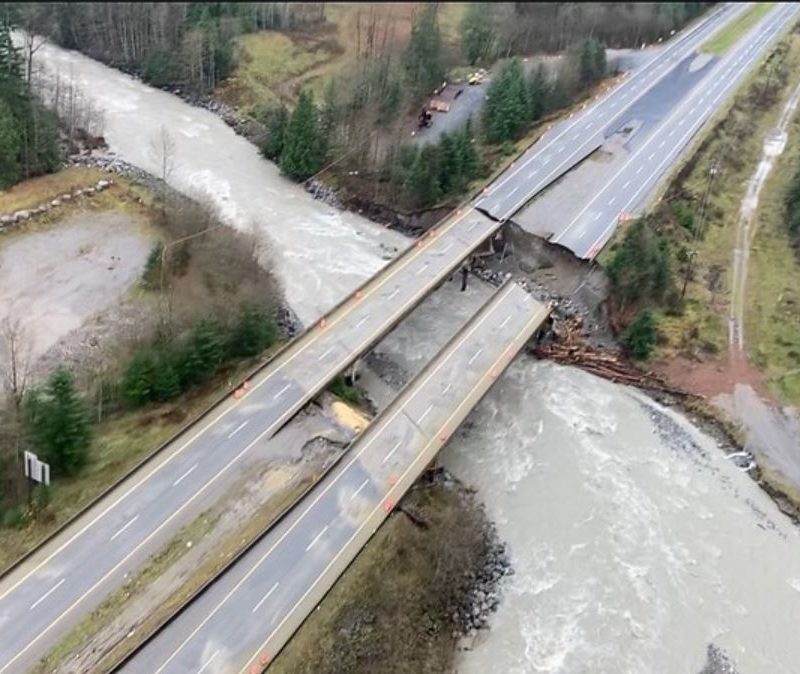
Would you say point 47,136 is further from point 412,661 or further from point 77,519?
point 412,661

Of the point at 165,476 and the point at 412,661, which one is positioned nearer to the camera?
the point at 412,661

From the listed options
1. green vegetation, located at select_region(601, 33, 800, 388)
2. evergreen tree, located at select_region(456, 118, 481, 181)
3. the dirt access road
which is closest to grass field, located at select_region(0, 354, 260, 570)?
the dirt access road

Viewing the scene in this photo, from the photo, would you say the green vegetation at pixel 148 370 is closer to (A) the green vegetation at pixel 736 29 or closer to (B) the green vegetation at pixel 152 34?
(B) the green vegetation at pixel 152 34

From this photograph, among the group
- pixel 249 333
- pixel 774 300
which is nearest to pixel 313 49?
pixel 249 333

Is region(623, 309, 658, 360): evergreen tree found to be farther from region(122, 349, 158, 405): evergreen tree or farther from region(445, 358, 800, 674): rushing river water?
region(122, 349, 158, 405): evergreen tree

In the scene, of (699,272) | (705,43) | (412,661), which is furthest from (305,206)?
→ (705,43)
